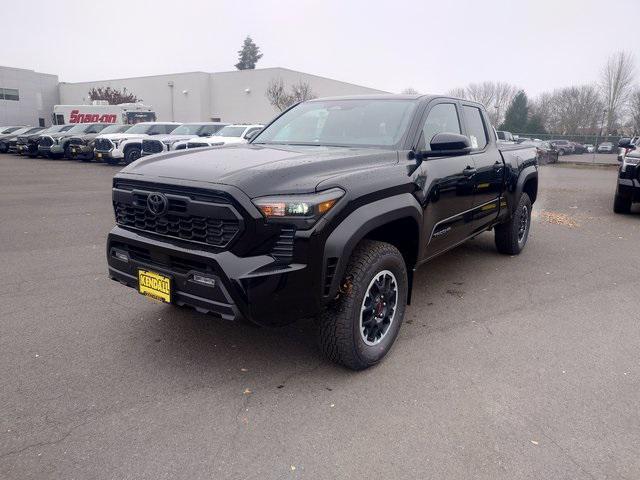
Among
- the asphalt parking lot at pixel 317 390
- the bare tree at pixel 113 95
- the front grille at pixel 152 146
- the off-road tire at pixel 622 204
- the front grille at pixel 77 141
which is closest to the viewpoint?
the asphalt parking lot at pixel 317 390

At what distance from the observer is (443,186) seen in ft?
13.5

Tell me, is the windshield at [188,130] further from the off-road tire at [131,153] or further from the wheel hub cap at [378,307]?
the wheel hub cap at [378,307]

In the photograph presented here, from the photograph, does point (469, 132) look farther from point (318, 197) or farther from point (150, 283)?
point (150, 283)

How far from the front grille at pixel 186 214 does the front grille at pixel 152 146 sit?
15531 millimetres

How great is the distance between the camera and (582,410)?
118 inches

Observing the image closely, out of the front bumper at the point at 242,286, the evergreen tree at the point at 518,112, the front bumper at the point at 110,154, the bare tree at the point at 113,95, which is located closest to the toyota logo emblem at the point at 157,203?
the front bumper at the point at 242,286

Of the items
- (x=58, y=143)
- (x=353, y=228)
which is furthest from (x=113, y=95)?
(x=353, y=228)

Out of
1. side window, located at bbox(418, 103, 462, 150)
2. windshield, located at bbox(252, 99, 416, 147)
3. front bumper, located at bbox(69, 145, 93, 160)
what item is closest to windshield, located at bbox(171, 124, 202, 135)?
front bumper, located at bbox(69, 145, 93, 160)

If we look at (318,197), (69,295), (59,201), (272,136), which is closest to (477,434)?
(318,197)

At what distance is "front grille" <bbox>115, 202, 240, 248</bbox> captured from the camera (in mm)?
2912

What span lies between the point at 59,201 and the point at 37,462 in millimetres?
9567

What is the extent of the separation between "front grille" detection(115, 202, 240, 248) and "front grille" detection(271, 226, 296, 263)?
26cm

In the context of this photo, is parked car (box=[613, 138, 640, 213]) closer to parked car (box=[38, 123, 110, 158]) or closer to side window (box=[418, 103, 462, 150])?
side window (box=[418, 103, 462, 150])

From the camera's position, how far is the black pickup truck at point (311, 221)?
2.85 m
